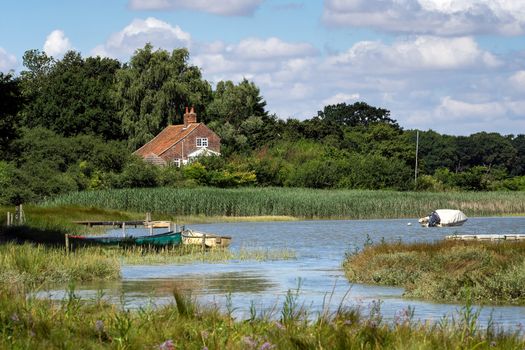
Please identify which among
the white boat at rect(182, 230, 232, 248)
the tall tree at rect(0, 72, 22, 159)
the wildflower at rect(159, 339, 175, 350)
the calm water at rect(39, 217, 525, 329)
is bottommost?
the calm water at rect(39, 217, 525, 329)

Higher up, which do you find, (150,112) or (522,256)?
(150,112)

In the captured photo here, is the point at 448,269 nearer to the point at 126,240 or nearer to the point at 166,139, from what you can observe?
the point at 126,240

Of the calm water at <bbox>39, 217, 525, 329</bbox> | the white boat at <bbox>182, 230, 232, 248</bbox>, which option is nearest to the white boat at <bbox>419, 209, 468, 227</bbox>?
the calm water at <bbox>39, 217, 525, 329</bbox>

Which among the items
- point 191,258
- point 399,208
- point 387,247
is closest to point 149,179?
point 399,208

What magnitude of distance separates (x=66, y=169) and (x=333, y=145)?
104ft

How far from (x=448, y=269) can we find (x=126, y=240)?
18072mm

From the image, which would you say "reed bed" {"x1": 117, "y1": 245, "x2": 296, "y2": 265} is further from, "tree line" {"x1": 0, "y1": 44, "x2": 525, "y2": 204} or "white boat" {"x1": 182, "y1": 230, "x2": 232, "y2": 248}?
"tree line" {"x1": 0, "y1": 44, "x2": 525, "y2": 204}

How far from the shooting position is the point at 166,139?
109 metres

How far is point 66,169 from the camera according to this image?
9412 cm

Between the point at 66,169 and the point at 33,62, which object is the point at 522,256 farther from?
the point at 33,62

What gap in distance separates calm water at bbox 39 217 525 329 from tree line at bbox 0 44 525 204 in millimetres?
27651

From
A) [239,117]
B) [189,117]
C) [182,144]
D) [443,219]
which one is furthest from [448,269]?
[239,117]

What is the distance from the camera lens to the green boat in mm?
41125

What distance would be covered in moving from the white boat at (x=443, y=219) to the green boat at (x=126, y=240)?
30316mm
